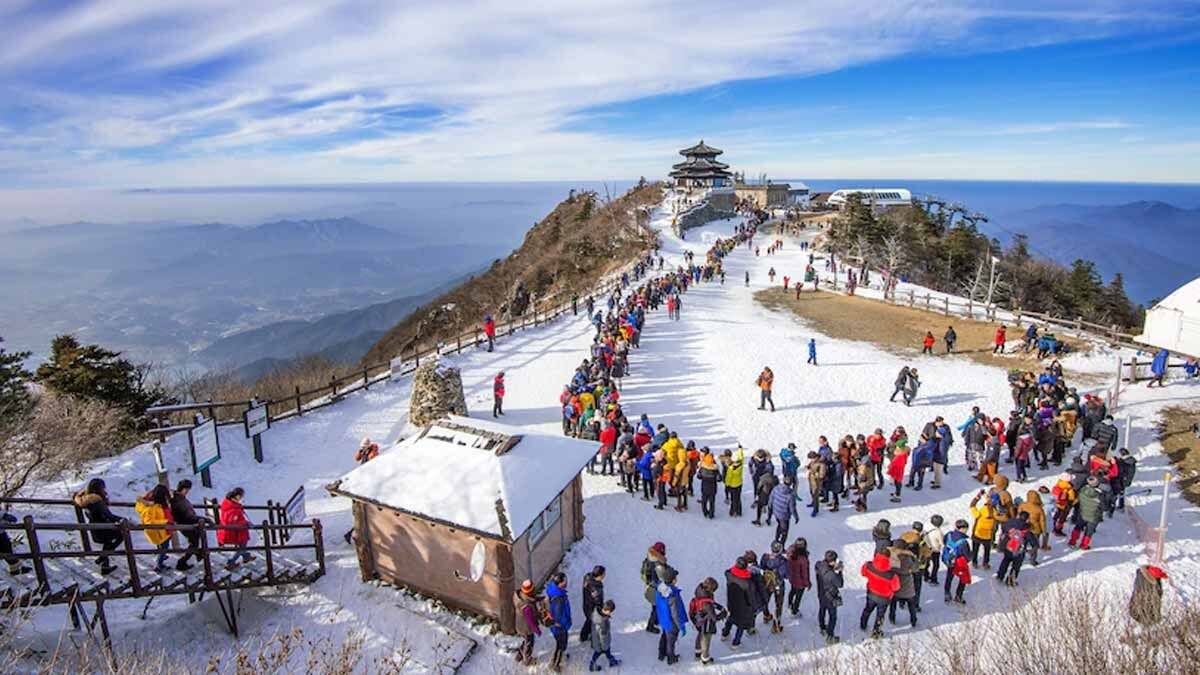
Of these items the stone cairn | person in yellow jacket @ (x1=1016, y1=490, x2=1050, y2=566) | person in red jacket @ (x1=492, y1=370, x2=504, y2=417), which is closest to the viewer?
person in yellow jacket @ (x1=1016, y1=490, x2=1050, y2=566)

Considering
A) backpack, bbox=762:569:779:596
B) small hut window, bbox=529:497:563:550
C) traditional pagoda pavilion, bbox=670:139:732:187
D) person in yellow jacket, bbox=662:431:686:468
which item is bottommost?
backpack, bbox=762:569:779:596

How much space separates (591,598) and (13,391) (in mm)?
14221

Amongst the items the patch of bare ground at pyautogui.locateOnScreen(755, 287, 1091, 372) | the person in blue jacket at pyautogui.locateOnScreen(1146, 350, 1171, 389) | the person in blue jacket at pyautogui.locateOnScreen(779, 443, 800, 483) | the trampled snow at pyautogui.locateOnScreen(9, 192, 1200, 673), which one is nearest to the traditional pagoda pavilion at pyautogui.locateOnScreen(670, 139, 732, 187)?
the patch of bare ground at pyautogui.locateOnScreen(755, 287, 1091, 372)

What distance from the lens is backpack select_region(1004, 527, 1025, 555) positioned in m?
9.10

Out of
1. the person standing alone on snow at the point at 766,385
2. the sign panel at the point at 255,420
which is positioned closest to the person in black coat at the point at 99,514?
the sign panel at the point at 255,420

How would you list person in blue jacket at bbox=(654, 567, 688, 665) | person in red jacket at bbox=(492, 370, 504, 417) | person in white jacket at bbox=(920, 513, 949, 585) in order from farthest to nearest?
person in red jacket at bbox=(492, 370, 504, 417)
person in white jacket at bbox=(920, 513, 949, 585)
person in blue jacket at bbox=(654, 567, 688, 665)

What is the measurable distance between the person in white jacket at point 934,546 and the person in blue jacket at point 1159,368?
44.3 feet

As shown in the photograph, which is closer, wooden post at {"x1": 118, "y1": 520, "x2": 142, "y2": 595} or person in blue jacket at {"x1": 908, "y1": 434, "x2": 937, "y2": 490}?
wooden post at {"x1": 118, "y1": 520, "x2": 142, "y2": 595}

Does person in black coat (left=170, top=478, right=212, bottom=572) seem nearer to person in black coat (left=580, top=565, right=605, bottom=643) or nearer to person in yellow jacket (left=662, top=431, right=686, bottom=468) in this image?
person in black coat (left=580, top=565, right=605, bottom=643)

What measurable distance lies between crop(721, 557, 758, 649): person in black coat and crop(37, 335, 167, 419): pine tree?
16746 millimetres

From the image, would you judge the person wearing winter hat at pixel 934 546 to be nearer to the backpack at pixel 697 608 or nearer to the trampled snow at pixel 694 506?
the trampled snow at pixel 694 506

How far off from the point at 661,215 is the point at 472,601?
174 feet

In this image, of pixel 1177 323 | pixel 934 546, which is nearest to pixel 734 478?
pixel 934 546

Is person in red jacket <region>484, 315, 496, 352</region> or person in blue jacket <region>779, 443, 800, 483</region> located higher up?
person in red jacket <region>484, 315, 496, 352</region>
